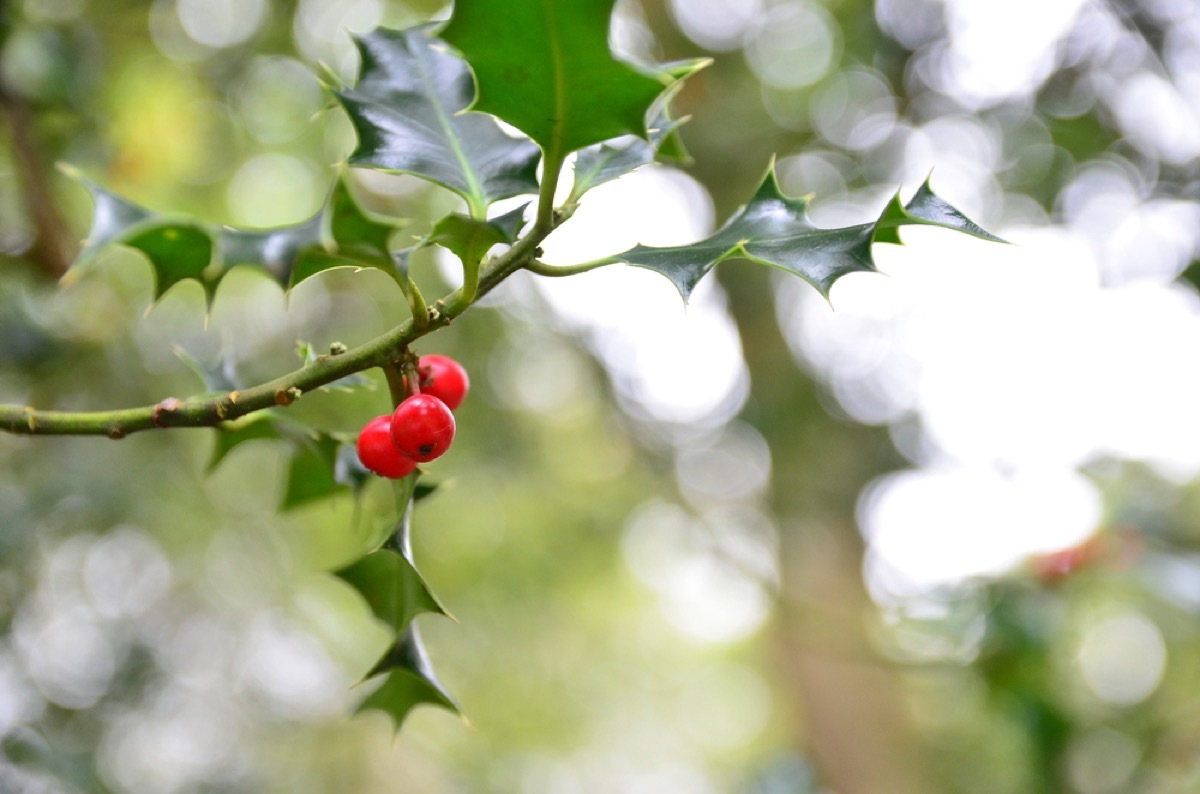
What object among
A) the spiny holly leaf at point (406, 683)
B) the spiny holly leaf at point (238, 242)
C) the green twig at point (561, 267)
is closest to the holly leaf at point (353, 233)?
the spiny holly leaf at point (238, 242)

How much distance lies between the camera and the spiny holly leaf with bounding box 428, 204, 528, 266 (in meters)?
0.57

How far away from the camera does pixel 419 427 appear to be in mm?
656

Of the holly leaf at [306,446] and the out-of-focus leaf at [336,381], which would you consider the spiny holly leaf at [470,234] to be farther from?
the holly leaf at [306,446]

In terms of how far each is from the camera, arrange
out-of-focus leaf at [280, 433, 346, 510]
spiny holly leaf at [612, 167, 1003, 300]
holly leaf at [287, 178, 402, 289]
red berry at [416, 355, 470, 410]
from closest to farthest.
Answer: holly leaf at [287, 178, 402, 289] → spiny holly leaf at [612, 167, 1003, 300] → red berry at [416, 355, 470, 410] → out-of-focus leaf at [280, 433, 346, 510]

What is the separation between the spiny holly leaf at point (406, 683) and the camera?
0.82 m

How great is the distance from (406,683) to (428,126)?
0.55m

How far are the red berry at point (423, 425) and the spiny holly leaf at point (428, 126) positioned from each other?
6.8 inches

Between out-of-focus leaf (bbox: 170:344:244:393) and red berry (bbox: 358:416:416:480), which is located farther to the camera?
out-of-focus leaf (bbox: 170:344:244:393)

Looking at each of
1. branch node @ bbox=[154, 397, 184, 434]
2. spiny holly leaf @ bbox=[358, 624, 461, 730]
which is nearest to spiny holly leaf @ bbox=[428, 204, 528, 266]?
branch node @ bbox=[154, 397, 184, 434]

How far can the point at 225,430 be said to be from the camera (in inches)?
31.5

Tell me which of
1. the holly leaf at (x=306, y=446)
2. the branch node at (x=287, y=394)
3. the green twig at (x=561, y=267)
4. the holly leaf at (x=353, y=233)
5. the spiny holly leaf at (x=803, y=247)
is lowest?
the holly leaf at (x=306, y=446)

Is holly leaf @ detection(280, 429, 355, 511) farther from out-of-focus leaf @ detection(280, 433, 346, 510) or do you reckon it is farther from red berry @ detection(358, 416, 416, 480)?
red berry @ detection(358, 416, 416, 480)

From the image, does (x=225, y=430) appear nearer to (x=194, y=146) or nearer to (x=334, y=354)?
(x=334, y=354)

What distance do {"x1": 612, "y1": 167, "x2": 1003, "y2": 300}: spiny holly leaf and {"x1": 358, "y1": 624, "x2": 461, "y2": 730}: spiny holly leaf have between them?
1.38 ft
